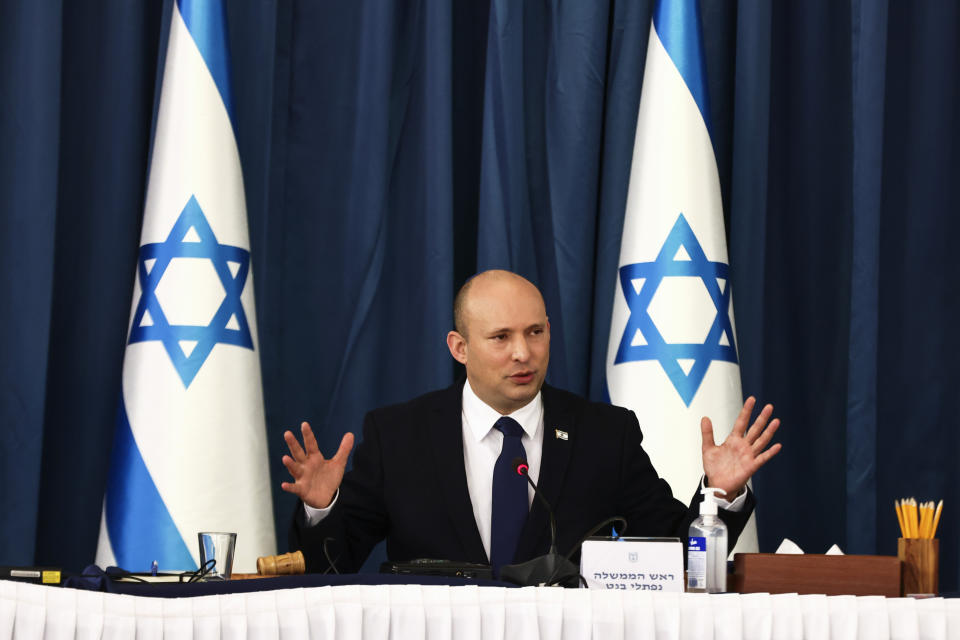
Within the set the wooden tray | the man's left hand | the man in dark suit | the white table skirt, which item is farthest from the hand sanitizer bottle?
the man in dark suit

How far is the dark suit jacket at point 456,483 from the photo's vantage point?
→ 7.44ft

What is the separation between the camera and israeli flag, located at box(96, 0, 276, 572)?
2814mm

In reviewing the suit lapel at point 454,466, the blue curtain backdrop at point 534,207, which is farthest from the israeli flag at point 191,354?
the suit lapel at point 454,466

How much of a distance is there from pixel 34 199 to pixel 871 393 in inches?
100

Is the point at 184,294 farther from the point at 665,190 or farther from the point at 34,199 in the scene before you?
the point at 665,190

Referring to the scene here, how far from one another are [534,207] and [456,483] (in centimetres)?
152

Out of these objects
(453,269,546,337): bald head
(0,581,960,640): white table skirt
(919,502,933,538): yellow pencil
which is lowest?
(0,581,960,640): white table skirt

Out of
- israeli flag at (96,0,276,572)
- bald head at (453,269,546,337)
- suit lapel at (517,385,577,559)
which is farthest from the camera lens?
israeli flag at (96,0,276,572)

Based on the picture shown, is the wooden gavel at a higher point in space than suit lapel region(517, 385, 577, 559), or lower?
lower

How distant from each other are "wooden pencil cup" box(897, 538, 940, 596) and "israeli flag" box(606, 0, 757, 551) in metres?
1.32

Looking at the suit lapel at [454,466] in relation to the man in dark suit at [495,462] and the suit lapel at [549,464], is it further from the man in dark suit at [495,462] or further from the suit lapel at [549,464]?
the suit lapel at [549,464]

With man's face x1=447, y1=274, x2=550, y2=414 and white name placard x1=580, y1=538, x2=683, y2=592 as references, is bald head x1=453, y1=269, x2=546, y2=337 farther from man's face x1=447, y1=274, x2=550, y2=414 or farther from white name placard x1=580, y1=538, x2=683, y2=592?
white name placard x1=580, y1=538, x2=683, y2=592

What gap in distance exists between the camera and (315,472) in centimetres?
202

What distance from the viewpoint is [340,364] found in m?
3.47
